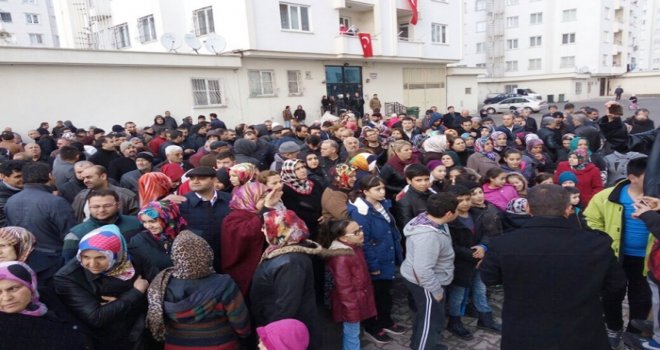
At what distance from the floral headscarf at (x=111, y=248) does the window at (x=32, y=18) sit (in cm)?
5341

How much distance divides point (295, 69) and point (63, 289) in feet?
57.4

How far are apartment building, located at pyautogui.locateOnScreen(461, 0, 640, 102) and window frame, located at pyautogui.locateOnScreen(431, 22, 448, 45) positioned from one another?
78.9 feet

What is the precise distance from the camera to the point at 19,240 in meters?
2.80

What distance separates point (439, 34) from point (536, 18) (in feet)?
94.4

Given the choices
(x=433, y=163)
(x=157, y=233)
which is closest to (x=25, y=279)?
(x=157, y=233)

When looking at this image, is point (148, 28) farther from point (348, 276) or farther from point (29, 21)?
point (29, 21)

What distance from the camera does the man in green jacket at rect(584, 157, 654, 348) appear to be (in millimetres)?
3277

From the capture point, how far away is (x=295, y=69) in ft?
62.6

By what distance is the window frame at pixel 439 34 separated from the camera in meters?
25.1

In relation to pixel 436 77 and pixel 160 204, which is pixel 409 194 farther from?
pixel 436 77

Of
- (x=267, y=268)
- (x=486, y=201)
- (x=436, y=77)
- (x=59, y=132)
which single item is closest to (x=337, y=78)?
(x=436, y=77)

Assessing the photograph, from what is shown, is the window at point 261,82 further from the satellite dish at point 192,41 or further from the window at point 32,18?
the window at point 32,18

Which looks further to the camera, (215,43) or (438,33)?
(438,33)

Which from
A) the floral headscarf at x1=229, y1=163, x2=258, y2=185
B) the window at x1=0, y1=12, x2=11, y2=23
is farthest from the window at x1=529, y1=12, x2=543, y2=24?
the window at x1=0, y1=12, x2=11, y2=23
